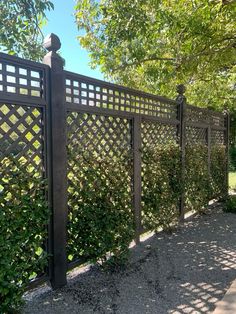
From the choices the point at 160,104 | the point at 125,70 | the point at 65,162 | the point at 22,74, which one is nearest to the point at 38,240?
the point at 65,162

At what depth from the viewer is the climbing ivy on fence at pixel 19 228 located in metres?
2.18

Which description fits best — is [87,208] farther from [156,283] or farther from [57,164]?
[156,283]

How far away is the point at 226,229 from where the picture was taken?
16.2 feet

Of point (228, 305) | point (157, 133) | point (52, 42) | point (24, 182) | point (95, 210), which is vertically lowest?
point (228, 305)

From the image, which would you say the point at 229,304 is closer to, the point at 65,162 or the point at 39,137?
the point at 65,162

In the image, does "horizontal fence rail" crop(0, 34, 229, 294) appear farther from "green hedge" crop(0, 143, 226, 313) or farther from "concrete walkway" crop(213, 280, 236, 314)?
"concrete walkway" crop(213, 280, 236, 314)

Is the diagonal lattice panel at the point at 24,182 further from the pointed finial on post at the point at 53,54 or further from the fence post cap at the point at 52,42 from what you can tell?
the fence post cap at the point at 52,42

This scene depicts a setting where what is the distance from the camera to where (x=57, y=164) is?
277cm

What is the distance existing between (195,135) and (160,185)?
6.49ft

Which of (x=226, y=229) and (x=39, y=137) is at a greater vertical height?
(x=39, y=137)

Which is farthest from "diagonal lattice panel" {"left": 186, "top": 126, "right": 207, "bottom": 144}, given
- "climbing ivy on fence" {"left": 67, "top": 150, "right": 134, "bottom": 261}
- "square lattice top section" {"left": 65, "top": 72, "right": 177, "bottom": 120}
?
"climbing ivy on fence" {"left": 67, "top": 150, "right": 134, "bottom": 261}

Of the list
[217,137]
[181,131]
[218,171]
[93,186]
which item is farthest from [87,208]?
[217,137]

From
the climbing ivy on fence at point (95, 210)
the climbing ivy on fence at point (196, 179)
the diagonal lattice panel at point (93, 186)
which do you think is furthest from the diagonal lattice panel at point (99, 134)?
the climbing ivy on fence at point (196, 179)

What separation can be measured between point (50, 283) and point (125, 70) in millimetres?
5292
